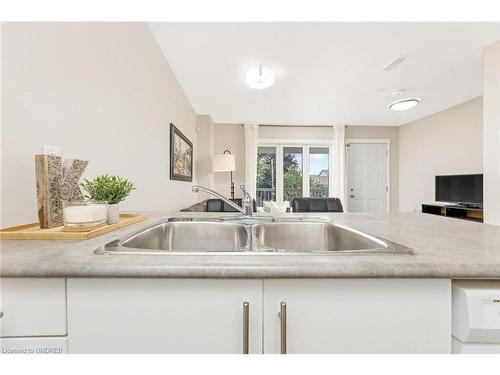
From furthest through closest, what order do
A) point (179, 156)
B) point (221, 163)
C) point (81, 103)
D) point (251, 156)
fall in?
point (251, 156) < point (221, 163) < point (179, 156) < point (81, 103)

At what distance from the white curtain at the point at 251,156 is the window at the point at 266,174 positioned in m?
0.28

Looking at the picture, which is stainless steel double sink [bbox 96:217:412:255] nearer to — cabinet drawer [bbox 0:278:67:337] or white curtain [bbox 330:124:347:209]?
cabinet drawer [bbox 0:278:67:337]

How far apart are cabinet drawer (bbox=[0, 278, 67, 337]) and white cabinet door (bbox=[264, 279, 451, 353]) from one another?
0.49 meters

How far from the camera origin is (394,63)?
263cm

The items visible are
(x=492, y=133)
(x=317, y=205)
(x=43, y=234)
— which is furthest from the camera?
(x=317, y=205)

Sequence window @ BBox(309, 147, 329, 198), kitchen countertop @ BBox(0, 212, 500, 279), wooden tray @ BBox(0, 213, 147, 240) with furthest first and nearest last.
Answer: window @ BBox(309, 147, 329, 198)
wooden tray @ BBox(0, 213, 147, 240)
kitchen countertop @ BBox(0, 212, 500, 279)

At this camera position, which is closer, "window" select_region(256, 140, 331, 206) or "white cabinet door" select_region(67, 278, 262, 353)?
"white cabinet door" select_region(67, 278, 262, 353)

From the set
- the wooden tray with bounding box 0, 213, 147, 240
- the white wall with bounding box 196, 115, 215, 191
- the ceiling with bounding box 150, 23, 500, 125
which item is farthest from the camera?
the white wall with bounding box 196, 115, 215, 191

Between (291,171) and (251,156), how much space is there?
1066mm

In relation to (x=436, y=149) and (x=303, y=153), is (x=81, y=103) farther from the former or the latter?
(x=436, y=149)

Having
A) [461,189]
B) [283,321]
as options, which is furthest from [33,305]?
[461,189]

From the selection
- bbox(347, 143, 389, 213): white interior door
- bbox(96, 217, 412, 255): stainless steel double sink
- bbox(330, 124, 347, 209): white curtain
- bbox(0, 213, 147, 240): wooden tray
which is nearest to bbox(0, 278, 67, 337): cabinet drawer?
bbox(0, 213, 147, 240): wooden tray

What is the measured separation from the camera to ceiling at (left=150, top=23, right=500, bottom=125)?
2.08 metres
